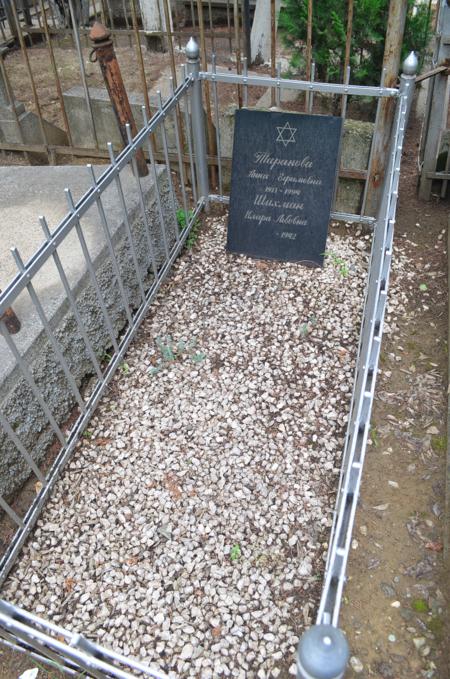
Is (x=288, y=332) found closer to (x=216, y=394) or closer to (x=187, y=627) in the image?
(x=216, y=394)

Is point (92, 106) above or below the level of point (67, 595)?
above

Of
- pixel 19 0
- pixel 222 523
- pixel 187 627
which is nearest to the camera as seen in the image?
pixel 187 627

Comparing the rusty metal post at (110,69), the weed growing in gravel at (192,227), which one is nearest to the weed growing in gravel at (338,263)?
the weed growing in gravel at (192,227)

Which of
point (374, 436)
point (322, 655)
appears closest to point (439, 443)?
point (374, 436)

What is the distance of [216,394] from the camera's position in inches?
130

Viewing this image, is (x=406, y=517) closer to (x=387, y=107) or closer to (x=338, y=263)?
(x=338, y=263)

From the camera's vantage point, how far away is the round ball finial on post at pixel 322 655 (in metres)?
1.21

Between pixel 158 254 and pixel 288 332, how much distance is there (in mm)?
1260

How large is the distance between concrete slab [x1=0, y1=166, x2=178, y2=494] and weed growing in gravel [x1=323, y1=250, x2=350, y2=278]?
1.24 metres

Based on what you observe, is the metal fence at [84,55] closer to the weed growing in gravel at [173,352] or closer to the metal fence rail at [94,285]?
the metal fence rail at [94,285]

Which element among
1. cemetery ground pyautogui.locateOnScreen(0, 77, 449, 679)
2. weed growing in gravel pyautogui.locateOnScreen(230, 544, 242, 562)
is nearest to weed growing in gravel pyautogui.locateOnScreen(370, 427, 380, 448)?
cemetery ground pyautogui.locateOnScreen(0, 77, 449, 679)

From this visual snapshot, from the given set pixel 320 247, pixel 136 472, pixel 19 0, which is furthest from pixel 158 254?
pixel 19 0

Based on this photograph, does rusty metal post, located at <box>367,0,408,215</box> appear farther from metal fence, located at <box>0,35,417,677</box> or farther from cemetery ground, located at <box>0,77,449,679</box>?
cemetery ground, located at <box>0,77,449,679</box>

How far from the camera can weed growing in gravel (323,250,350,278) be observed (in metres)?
4.09
